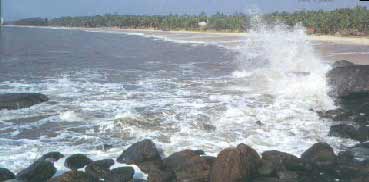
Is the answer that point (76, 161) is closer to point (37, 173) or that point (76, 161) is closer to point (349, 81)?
point (37, 173)

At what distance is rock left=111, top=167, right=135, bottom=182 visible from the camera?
10.6 meters

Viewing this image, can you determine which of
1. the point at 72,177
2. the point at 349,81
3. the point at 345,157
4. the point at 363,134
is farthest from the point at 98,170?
the point at 349,81

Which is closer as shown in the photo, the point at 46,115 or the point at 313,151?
the point at 313,151

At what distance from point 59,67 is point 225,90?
662 inches

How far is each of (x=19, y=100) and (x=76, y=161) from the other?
851 cm

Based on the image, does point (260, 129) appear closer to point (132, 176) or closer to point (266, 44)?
point (132, 176)

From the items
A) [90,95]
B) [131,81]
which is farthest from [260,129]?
[131,81]

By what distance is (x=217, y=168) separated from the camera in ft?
33.9

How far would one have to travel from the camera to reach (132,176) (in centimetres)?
1084

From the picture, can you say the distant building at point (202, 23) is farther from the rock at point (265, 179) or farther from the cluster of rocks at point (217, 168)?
the rock at point (265, 179)

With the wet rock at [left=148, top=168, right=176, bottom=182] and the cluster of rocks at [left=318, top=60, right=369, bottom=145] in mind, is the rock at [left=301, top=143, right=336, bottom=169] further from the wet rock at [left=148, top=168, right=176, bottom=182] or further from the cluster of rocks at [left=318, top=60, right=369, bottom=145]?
the cluster of rocks at [left=318, top=60, right=369, bottom=145]

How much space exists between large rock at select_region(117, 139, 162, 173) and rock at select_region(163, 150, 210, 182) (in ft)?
0.87

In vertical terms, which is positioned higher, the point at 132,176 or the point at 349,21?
the point at 349,21

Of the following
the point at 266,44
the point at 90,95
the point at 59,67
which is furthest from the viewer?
the point at 266,44
